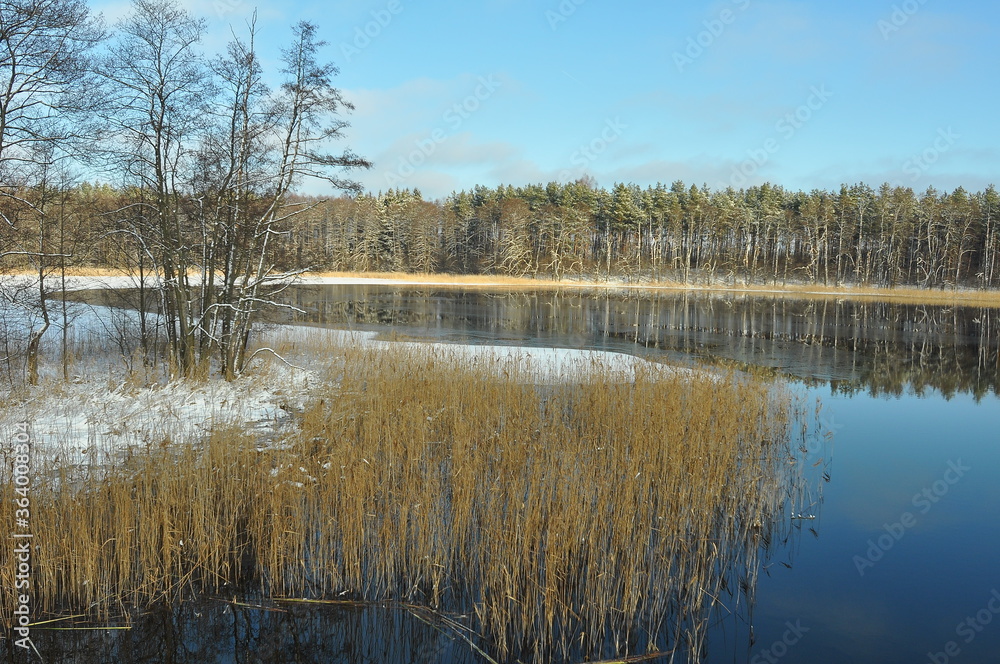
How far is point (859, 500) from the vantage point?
27.7ft

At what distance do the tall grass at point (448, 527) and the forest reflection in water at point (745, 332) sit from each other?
6.88m

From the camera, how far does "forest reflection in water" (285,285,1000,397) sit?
726 inches

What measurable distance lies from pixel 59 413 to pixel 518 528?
7253 mm

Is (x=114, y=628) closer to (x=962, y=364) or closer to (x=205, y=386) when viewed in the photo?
(x=205, y=386)

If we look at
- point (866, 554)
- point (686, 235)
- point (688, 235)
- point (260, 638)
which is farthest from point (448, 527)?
point (686, 235)

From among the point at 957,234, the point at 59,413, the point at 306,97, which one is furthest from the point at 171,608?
the point at 957,234

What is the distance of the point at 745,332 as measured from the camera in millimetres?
27031

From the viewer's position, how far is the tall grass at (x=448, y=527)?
5.02m

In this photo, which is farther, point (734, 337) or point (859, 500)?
point (734, 337)

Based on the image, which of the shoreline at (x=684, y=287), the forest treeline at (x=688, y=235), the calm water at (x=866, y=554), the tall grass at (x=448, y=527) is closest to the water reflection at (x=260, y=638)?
the calm water at (x=866, y=554)

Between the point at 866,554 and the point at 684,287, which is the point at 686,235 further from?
the point at 866,554

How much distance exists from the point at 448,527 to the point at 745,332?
2368 cm

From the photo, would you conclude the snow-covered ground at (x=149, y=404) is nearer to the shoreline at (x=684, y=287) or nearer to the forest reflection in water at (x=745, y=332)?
the forest reflection in water at (x=745, y=332)

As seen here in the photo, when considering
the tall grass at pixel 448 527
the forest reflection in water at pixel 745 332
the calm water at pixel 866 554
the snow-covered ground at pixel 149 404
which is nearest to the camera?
the calm water at pixel 866 554
